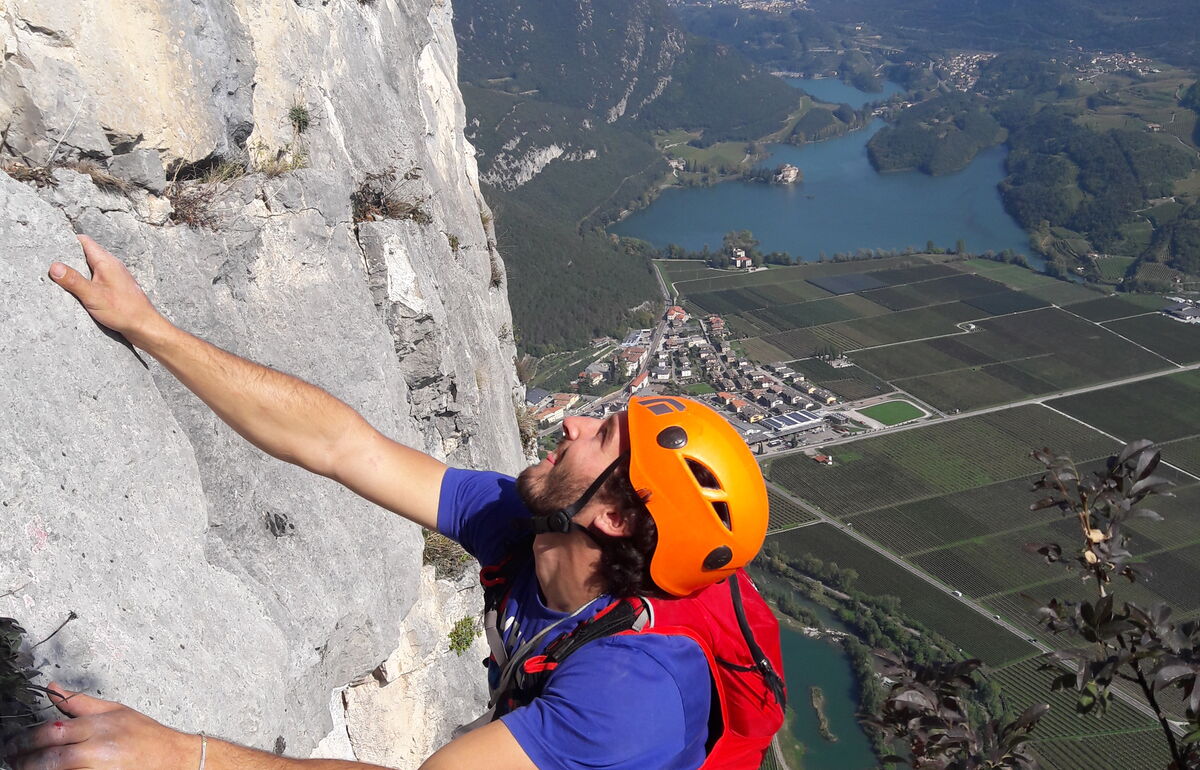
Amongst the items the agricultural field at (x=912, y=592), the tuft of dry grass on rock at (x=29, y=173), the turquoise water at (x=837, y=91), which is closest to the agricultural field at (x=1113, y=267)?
the agricultural field at (x=912, y=592)

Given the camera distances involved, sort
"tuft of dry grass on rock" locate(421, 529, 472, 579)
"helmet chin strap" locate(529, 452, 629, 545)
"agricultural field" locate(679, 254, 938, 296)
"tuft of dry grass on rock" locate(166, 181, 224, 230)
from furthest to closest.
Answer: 1. "agricultural field" locate(679, 254, 938, 296)
2. "tuft of dry grass on rock" locate(421, 529, 472, 579)
3. "tuft of dry grass on rock" locate(166, 181, 224, 230)
4. "helmet chin strap" locate(529, 452, 629, 545)

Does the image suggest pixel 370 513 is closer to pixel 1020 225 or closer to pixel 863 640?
pixel 863 640

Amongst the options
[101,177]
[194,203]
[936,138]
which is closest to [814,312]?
[936,138]

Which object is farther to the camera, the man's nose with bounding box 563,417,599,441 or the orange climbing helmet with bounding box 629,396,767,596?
the man's nose with bounding box 563,417,599,441

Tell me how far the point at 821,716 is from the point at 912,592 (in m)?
11.1

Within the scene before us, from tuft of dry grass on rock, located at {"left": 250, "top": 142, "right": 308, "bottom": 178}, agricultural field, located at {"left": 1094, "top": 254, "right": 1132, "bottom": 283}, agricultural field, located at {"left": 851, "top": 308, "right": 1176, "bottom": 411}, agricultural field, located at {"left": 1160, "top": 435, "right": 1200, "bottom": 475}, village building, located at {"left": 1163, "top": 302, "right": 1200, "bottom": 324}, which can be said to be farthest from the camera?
agricultural field, located at {"left": 1094, "top": 254, "right": 1132, "bottom": 283}

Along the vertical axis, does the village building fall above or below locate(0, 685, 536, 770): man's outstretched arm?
below

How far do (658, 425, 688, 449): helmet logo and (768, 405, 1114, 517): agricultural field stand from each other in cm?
4802

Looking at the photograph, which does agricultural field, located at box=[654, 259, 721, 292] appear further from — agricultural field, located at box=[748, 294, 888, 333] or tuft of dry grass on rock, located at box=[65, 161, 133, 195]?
tuft of dry grass on rock, located at box=[65, 161, 133, 195]

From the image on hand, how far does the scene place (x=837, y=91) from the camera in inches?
7042

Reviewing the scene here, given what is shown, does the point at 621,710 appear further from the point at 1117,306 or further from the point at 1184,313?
the point at 1184,313

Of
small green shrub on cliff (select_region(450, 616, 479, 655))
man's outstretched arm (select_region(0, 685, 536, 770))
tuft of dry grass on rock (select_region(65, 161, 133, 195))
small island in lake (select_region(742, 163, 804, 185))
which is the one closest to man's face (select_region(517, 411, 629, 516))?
man's outstretched arm (select_region(0, 685, 536, 770))

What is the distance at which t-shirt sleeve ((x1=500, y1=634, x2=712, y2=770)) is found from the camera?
223cm

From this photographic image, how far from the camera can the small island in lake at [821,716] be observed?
103 ft
